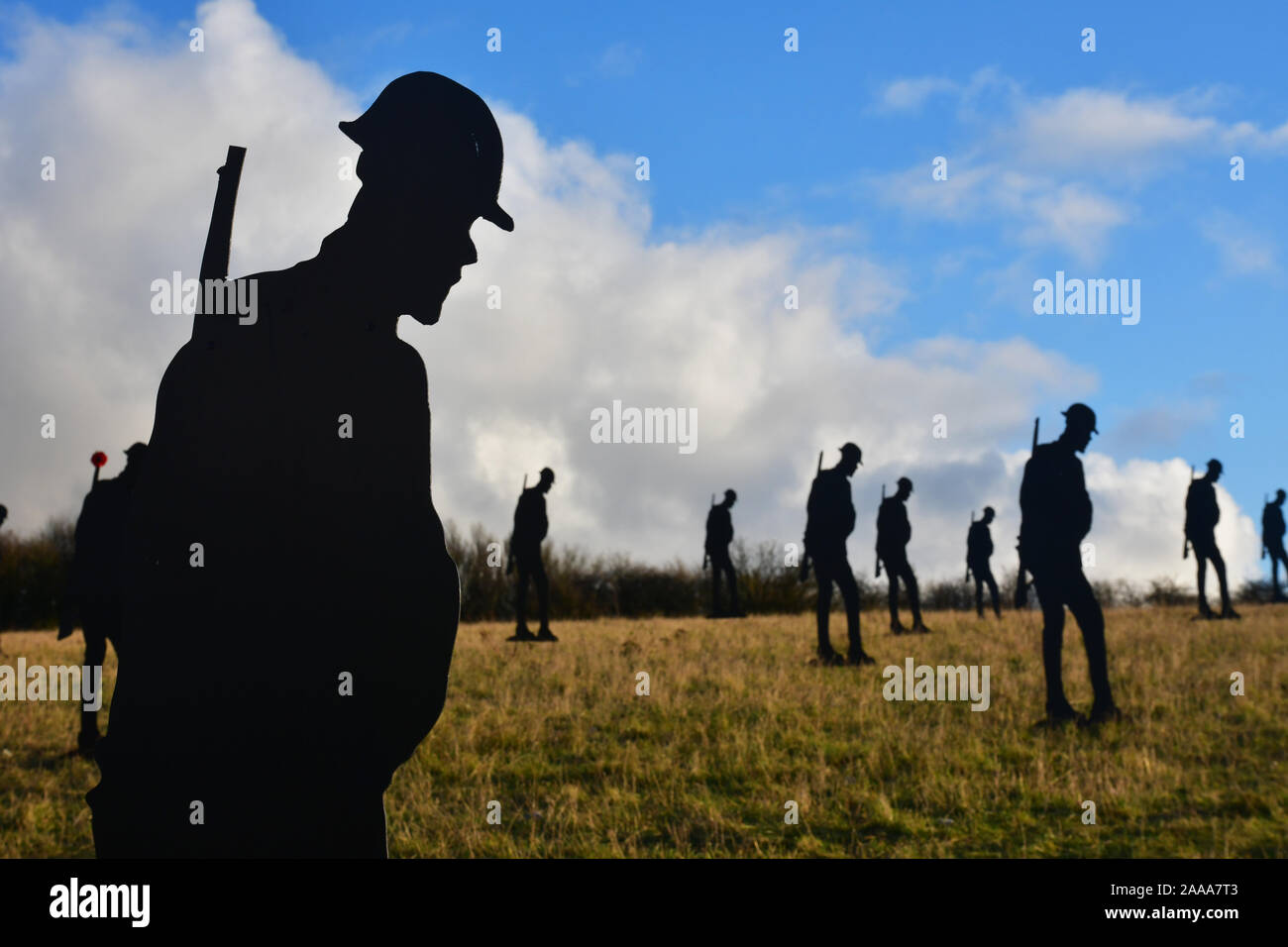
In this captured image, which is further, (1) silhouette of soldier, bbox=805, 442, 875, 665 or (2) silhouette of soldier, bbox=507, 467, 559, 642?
(2) silhouette of soldier, bbox=507, 467, 559, 642

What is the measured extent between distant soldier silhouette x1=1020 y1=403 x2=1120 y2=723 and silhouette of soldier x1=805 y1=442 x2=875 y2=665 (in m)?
3.59

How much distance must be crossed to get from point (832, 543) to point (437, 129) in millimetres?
10993

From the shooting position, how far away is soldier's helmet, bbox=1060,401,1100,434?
9836 mm

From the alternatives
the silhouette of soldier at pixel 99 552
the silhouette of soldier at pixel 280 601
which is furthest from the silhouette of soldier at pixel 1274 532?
the silhouette of soldier at pixel 280 601

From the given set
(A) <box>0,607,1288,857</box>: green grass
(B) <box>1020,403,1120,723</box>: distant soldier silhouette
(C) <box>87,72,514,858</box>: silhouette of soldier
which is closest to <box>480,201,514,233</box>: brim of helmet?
(C) <box>87,72,514,858</box>: silhouette of soldier

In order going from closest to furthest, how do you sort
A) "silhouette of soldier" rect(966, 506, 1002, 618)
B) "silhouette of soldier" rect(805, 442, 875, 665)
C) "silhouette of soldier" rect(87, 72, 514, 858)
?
"silhouette of soldier" rect(87, 72, 514, 858), "silhouette of soldier" rect(805, 442, 875, 665), "silhouette of soldier" rect(966, 506, 1002, 618)

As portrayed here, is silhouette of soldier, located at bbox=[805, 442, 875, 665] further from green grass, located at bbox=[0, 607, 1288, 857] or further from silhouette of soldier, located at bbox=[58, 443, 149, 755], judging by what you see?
silhouette of soldier, located at bbox=[58, 443, 149, 755]

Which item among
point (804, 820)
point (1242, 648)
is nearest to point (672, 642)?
point (1242, 648)

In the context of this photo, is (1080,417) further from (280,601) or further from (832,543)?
(280,601)

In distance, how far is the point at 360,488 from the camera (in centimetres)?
250

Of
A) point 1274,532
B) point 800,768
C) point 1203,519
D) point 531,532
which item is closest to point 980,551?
point 1203,519

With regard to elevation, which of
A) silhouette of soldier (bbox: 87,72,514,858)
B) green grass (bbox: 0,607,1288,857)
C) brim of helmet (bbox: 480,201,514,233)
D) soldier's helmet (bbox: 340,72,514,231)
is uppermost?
soldier's helmet (bbox: 340,72,514,231)

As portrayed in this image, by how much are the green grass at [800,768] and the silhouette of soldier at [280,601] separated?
4219 millimetres

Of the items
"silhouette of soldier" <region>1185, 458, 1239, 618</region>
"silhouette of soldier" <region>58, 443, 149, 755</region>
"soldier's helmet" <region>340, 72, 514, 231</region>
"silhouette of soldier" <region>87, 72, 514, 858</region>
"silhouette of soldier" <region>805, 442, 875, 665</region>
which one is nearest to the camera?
"silhouette of soldier" <region>87, 72, 514, 858</region>
